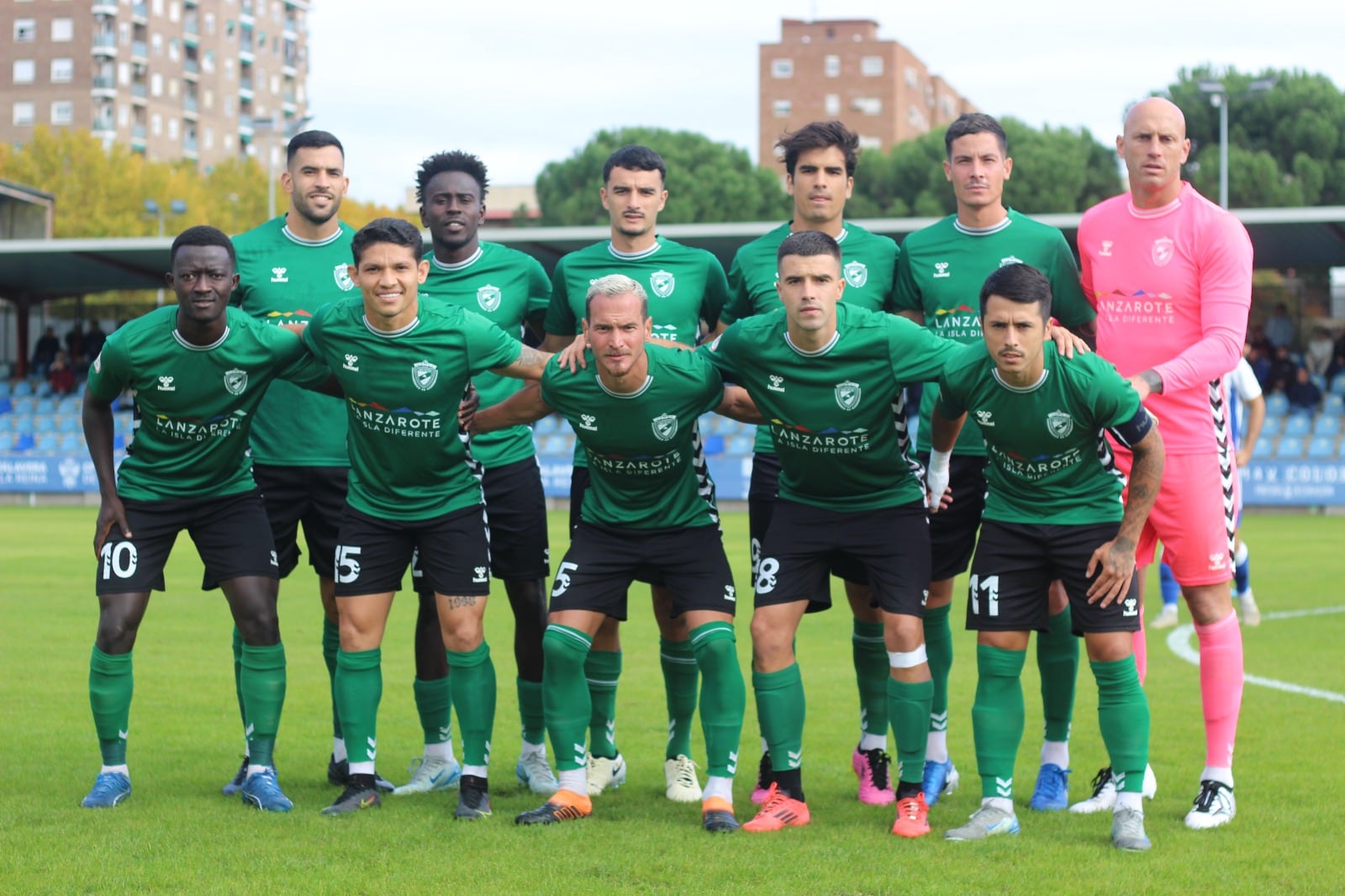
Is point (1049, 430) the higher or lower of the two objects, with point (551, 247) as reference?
lower

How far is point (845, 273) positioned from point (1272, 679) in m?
4.55

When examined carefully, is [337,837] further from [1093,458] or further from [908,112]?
[908,112]

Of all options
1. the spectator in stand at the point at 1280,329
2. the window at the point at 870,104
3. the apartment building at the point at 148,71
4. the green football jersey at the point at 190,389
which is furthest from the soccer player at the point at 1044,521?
the window at the point at 870,104

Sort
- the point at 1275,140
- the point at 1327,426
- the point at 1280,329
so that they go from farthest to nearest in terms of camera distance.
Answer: the point at 1275,140 → the point at 1280,329 → the point at 1327,426

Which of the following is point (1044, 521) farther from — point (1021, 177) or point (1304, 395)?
point (1021, 177)

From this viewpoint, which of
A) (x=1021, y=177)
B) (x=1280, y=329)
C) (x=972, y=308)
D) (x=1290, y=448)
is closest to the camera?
(x=972, y=308)

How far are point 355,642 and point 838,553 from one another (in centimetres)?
188

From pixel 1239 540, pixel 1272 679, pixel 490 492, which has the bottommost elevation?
pixel 1272 679

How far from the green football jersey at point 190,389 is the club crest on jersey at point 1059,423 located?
2768 millimetres

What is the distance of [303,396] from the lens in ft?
20.8

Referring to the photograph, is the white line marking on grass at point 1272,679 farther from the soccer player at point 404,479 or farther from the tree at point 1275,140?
the tree at point 1275,140

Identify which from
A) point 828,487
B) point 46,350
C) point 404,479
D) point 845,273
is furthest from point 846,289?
point 46,350

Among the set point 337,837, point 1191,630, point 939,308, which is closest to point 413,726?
point 337,837

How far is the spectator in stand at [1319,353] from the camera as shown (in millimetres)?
28359
